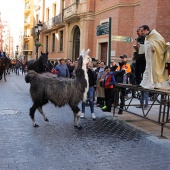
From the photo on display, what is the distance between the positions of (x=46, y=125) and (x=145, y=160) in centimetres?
325

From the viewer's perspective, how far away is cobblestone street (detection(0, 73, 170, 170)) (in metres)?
4.74

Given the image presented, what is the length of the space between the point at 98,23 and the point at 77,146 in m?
18.8

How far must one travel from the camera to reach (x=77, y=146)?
5.75 m

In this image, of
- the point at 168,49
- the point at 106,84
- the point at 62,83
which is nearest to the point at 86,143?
the point at 62,83

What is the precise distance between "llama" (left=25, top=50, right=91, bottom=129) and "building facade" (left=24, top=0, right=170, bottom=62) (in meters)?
10.7

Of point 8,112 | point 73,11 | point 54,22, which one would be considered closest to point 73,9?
point 73,11

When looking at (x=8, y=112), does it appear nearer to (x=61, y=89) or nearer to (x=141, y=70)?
(x=61, y=89)

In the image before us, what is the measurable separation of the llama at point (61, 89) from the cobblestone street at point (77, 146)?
65 cm

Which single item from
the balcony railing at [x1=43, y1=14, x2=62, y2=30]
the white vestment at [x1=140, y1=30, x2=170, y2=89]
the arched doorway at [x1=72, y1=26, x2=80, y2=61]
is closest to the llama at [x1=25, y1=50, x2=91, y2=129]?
the white vestment at [x1=140, y1=30, x2=170, y2=89]

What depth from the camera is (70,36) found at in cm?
2900

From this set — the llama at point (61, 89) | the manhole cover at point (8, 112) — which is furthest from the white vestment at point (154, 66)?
the manhole cover at point (8, 112)

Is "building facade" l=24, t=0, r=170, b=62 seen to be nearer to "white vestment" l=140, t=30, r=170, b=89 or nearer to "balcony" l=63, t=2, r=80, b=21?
"balcony" l=63, t=2, r=80, b=21

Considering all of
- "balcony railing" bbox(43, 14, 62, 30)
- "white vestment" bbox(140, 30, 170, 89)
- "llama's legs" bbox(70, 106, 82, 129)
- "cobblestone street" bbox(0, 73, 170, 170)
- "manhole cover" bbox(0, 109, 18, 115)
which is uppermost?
"balcony railing" bbox(43, 14, 62, 30)

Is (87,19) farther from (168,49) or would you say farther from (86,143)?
(86,143)
